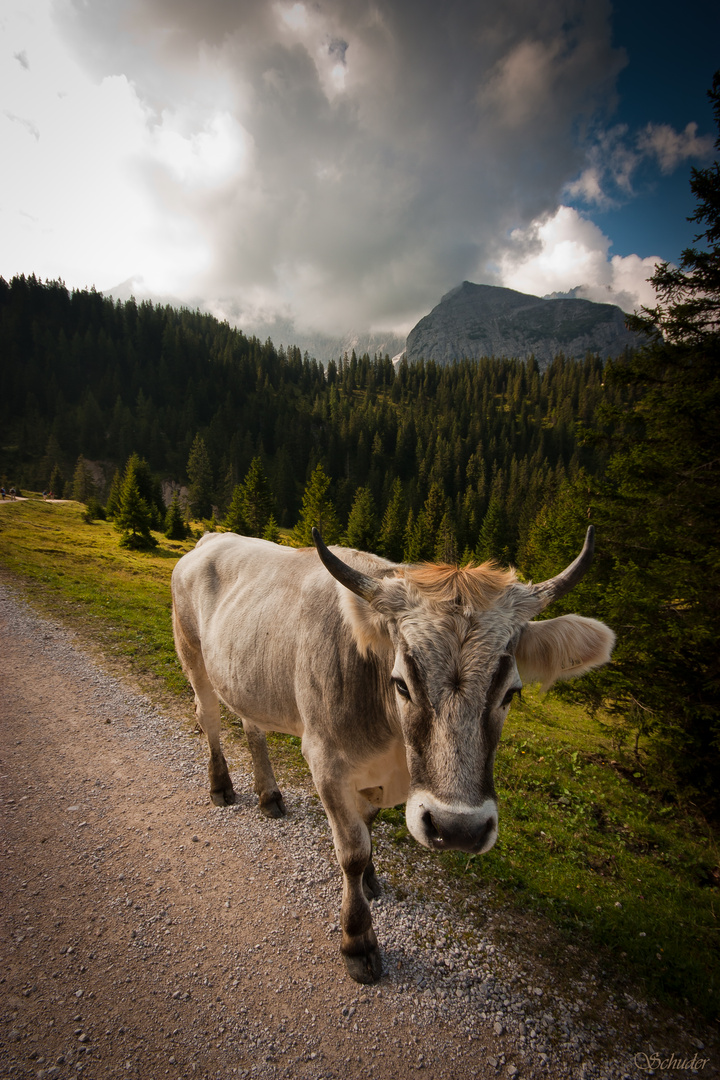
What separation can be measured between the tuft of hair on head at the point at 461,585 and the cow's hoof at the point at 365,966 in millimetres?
3670

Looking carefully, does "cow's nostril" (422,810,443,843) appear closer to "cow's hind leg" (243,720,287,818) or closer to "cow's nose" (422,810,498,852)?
"cow's nose" (422,810,498,852)

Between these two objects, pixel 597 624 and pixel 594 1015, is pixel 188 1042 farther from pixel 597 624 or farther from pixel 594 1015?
pixel 597 624

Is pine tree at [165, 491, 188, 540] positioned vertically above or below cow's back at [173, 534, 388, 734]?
below

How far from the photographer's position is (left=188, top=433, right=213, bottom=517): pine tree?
82.7 m

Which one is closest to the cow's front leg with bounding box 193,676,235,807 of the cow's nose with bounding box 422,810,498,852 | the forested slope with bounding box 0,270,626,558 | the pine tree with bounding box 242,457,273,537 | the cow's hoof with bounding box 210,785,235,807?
the cow's hoof with bounding box 210,785,235,807

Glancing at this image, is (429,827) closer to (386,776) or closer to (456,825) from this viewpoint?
(456,825)

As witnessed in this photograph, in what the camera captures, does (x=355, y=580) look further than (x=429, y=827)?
Yes

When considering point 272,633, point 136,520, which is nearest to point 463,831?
point 272,633

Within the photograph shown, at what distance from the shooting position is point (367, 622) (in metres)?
3.16

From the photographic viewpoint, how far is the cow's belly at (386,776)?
354 centimetres

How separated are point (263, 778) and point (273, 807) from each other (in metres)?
0.41

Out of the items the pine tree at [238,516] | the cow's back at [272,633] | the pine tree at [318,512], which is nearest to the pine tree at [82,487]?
the pine tree at [238,516]

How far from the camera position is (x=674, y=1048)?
3379 mm

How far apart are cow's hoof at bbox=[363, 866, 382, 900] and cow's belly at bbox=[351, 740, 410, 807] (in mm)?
1321
